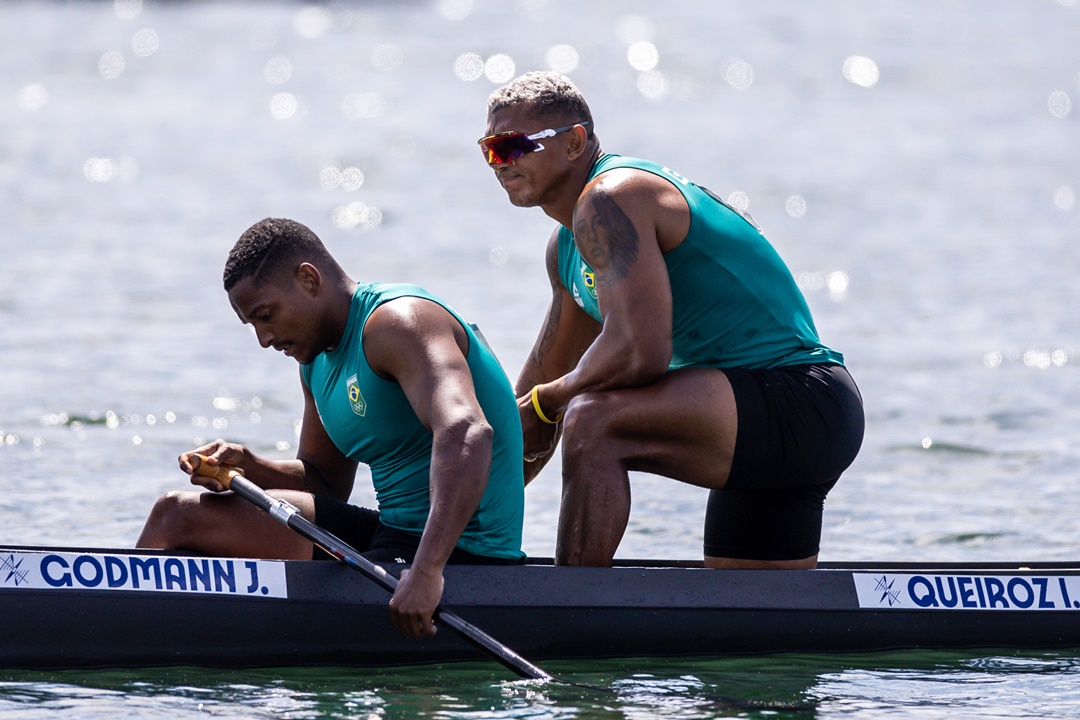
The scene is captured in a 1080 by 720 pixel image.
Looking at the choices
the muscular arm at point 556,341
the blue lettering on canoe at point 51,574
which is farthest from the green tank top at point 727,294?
the blue lettering on canoe at point 51,574

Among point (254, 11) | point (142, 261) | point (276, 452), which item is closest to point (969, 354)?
point (276, 452)

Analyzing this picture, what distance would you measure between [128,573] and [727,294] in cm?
232

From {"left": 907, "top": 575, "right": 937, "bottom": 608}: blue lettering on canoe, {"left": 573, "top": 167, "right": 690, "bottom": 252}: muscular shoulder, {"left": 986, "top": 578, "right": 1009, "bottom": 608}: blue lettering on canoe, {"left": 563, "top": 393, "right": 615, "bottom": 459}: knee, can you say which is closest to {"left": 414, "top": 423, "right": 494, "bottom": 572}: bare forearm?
{"left": 563, "top": 393, "right": 615, "bottom": 459}: knee

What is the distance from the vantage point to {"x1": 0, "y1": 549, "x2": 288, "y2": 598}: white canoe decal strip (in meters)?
5.60

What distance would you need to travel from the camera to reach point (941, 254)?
20359 mm

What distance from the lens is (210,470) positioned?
567 cm

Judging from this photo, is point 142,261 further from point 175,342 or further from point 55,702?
point 55,702

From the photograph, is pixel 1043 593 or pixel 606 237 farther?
pixel 1043 593

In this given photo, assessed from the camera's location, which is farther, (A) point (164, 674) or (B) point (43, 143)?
(B) point (43, 143)

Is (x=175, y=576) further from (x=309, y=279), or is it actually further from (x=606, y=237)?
(x=606, y=237)

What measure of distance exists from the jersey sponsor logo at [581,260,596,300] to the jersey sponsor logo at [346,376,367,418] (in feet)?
3.42

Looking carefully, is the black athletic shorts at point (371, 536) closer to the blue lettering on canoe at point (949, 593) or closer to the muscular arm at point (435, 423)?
the muscular arm at point (435, 423)

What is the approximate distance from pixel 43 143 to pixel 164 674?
2453 cm

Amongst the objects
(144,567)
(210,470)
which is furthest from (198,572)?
(210,470)
